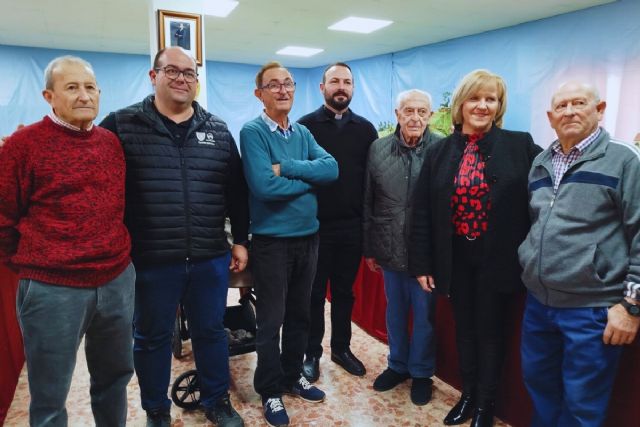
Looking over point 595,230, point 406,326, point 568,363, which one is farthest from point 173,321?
Result: point 595,230

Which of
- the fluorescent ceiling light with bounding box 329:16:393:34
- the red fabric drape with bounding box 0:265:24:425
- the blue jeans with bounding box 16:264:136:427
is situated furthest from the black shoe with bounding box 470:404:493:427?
the fluorescent ceiling light with bounding box 329:16:393:34

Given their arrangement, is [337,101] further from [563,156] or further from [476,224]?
[563,156]

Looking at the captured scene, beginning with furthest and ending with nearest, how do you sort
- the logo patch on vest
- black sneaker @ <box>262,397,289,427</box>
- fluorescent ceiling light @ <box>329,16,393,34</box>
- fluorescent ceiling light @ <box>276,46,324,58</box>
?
fluorescent ceiling light @ <box>276,46,324,58</box> → fluorescent ceiling light @ <box>329,16,393,34</box> → black sneaker @ <box>262,397,289,427</box> → the logo patch on vest

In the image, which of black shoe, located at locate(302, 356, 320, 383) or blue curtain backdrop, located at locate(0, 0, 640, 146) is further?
blue curtain backdrop, located at locate(0, 0, 640, 146)

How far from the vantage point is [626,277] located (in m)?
1.38

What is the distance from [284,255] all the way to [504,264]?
2.94 ft

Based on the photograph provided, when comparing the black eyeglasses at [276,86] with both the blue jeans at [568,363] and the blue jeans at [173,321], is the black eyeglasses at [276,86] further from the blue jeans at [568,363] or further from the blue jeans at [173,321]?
the blue jeans at [568,363]

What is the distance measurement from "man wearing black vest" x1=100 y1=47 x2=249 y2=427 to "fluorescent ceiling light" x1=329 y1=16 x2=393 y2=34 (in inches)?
190

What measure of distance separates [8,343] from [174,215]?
1.28 metres

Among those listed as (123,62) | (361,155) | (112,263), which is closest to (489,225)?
(361,155)

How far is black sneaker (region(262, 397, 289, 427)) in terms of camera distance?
2.03 m

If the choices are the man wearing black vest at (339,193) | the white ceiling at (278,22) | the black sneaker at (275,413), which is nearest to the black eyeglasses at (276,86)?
the man wearing black vest at (339,193)

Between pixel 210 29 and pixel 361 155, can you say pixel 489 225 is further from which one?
pixel 210 29

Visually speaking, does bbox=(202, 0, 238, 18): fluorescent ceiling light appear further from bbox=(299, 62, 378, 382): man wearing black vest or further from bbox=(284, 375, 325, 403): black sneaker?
bbox=(284, 375, 325, 403): black sneaker
